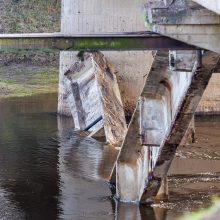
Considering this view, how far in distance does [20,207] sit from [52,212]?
67cm

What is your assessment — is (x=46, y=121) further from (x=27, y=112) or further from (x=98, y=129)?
(x=98, y=129)

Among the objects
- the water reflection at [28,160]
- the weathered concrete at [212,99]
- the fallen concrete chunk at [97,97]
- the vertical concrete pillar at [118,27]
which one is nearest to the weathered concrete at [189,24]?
the water reflection at [28,160]

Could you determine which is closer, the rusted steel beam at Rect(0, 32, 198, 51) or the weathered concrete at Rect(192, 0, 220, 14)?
the weathered concrete at Rect(192, 0, 220, 14)

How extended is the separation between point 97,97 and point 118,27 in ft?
13.2

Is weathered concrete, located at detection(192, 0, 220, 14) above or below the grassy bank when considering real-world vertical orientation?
above

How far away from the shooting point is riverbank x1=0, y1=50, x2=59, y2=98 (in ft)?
94.7

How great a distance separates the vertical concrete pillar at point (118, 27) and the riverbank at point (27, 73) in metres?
4.94

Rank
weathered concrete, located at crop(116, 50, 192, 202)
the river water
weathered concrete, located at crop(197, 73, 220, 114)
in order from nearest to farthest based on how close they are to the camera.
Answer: weathered concrete, located at crop(116, 50, 192, 202) < the river water < weathered concrete, located at crop(197, 73, 220, 114)

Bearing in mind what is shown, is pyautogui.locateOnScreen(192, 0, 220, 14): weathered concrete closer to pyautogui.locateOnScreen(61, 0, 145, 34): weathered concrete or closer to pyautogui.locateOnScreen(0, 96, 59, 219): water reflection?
pyautogui.locateOnScreen(0, 96, 59, 219): water reflection

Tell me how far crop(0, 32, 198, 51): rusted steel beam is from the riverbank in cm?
1889

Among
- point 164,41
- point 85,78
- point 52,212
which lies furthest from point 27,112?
point 164,41

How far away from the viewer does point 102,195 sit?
12664 mm

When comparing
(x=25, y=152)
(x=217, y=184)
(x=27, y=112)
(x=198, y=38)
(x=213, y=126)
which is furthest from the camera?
(x=27, y=112)

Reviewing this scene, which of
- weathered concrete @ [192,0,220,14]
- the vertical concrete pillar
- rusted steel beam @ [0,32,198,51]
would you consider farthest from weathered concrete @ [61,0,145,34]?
weathered concrete @ [192,0,220,14]
